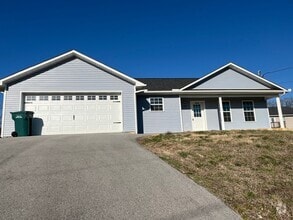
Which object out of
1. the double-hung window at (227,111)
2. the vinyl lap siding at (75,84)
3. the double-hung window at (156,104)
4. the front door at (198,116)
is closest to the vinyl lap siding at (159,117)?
the double-hung window at (156,104)

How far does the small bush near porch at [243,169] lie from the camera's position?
358 cm

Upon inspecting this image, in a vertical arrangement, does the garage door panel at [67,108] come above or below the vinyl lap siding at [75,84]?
below

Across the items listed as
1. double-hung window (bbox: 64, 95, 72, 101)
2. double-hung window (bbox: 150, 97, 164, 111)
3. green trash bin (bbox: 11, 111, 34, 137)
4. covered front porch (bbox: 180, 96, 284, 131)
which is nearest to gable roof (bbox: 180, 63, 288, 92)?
covered front porch (bbox: 180, 96, 284, 131)

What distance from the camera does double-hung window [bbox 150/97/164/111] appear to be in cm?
1433

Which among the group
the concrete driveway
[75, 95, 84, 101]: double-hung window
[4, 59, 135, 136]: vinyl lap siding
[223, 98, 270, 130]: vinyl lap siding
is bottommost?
the concrete driveway

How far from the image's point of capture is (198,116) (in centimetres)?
1544

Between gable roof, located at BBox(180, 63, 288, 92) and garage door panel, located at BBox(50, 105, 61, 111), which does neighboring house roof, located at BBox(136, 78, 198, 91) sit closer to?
gable roof, located at BBox(180, 63, 288, 92)

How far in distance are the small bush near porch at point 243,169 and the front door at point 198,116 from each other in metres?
6.91

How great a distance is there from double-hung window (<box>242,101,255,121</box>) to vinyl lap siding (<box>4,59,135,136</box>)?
8.59 m

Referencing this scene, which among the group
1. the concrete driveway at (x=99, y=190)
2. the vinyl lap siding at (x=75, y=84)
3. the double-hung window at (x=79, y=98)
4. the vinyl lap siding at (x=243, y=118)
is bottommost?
the concrete driveway at (x=99, y=190)

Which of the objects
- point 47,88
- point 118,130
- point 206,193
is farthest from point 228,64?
point 206,193

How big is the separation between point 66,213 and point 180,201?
1.79m

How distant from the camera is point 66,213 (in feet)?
10.0

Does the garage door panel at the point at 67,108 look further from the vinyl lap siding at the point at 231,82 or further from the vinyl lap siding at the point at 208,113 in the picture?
the vinyl lap siding at the point at 231,82
